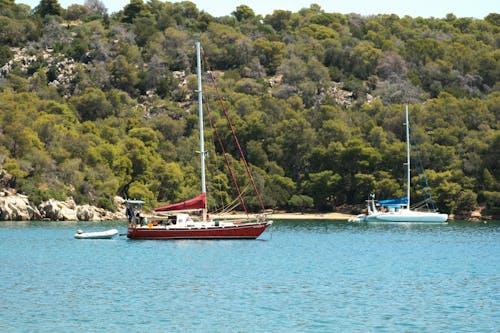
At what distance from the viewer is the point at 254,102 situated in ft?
413

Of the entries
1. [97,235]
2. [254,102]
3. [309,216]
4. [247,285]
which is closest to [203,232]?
[97,235]

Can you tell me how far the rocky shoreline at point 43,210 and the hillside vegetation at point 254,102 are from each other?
4.05 feet

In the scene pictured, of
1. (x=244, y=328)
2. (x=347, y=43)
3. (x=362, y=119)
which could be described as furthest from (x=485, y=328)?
(x=347, y=43)

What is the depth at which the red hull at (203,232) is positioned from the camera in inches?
2308

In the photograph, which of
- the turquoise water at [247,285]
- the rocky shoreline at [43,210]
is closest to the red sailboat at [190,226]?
the turquoise water at [247,285]

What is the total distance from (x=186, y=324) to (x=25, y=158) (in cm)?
6554

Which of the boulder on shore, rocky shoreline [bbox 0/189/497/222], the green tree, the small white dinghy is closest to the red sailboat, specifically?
the small white dinghy

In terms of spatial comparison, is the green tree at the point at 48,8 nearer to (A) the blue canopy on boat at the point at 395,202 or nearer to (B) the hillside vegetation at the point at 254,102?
(B) the hillside vegetation at the point at 254,102

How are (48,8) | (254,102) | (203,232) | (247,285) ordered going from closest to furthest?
(247,285)
(203,232)
(254,102)
(48,8)

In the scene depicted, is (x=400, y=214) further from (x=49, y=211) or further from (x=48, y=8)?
(x=48, y=8)

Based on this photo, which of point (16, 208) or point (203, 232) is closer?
point (203, 232)

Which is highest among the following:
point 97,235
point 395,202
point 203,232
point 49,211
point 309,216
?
point 49,211

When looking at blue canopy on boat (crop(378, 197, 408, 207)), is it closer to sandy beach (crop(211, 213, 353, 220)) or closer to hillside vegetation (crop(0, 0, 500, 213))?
hillside vegetation (crop(0, 0, 500, 213))

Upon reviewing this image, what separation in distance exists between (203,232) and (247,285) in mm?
19405
